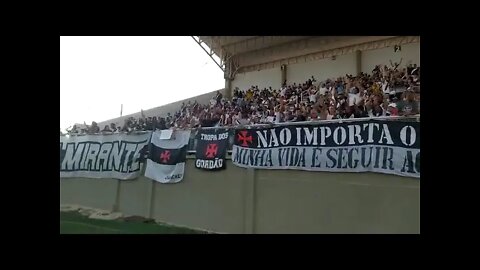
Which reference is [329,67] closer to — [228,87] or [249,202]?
[228,87]

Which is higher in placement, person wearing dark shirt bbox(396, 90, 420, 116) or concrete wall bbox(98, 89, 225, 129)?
concrete wall bbox(98, 89, 225, 129)

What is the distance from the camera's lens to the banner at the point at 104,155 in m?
10.5

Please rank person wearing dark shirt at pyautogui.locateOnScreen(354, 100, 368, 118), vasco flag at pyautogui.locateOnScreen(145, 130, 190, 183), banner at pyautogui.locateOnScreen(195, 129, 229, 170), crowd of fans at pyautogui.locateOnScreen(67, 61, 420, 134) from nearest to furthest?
person wearing dark shirt at pyautogui.locateOnScreen(354, 100, 368, 118) < crowd of fans at pyautogui.locateOnScreen(67, 61, 420, 134) < banner at pyautogui.locateOnScreen(195, 129, 229, 170) < vasco flag at pyautogui.locateOnScreen(145, 130, 190, 183)

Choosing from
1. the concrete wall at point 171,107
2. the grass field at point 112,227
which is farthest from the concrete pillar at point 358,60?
the grass field at point 112,227

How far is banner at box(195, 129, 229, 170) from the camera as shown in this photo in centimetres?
845

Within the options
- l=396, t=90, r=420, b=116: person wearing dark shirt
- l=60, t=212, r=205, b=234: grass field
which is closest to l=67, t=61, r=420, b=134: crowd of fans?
l=396, t=90, r=420, b=116: person wearing dark shirt

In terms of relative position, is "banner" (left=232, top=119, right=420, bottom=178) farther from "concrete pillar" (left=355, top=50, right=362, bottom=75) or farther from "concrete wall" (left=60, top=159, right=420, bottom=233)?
"concrete pillar" (left=355, top=50, right=362, bottom=75)

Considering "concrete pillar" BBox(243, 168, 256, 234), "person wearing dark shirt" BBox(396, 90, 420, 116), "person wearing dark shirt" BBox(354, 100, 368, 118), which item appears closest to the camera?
"person wearing dark shirt" BBox(396, 90, 420, 116)

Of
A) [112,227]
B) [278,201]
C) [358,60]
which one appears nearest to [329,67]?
[358,60]

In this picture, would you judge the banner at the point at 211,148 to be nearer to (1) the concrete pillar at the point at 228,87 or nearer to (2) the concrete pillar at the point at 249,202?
(2) the concrete pillar at the point at 249,202

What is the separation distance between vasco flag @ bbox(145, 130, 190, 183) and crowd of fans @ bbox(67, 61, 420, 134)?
928 mm

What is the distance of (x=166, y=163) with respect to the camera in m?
9.64
